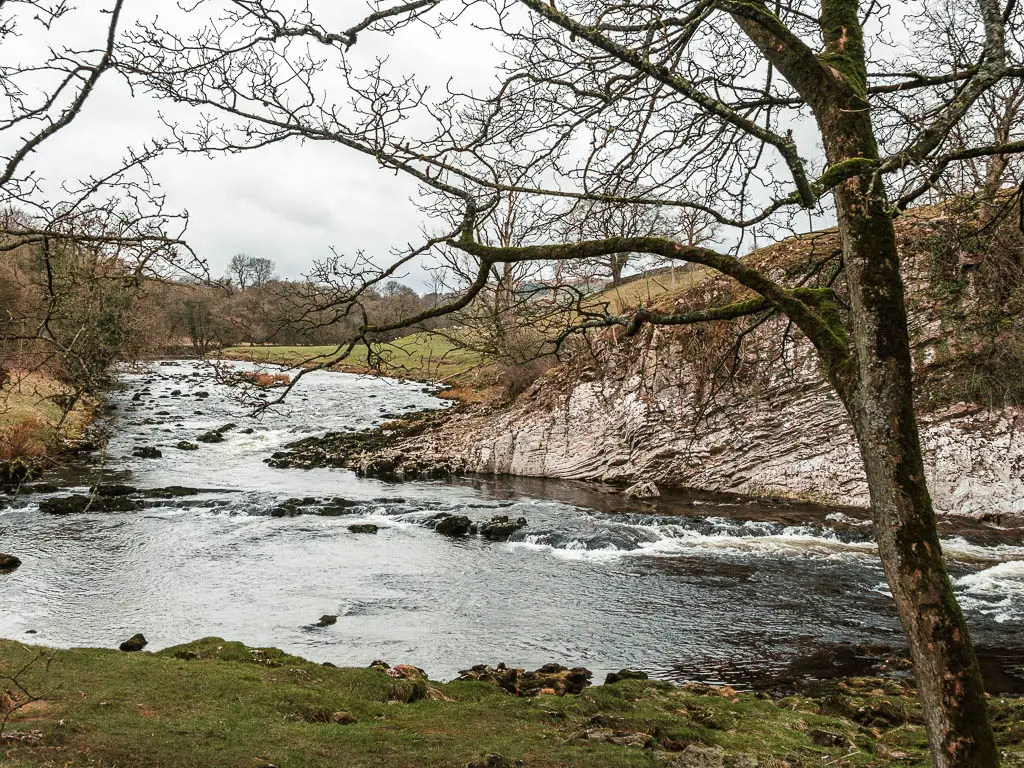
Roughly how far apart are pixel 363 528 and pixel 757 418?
478 inches

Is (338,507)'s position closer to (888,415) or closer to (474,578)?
(474,578)

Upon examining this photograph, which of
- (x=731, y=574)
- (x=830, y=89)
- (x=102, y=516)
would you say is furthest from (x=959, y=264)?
(x=102, y=516)

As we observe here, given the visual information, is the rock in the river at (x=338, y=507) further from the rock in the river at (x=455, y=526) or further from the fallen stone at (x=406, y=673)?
the fallen stone at (x=406, y=673)

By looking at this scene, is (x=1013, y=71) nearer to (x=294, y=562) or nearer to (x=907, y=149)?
(x=907, y=149)

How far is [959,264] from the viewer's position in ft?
65.6

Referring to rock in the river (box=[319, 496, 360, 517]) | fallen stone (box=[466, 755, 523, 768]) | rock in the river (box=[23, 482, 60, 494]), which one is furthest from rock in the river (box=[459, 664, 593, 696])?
rock in the river (box=[23, 482, 60, 494])

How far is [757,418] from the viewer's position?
877 inches

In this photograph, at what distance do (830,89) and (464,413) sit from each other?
26.1 m

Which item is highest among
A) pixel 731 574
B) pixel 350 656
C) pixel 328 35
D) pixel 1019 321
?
pixel 1019 321

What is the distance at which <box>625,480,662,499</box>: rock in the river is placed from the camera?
71.6ft

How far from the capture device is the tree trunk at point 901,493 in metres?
4.18

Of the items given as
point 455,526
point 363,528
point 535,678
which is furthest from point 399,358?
point 363,528

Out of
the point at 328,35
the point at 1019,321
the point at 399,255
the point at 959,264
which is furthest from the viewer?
the point at 959,264

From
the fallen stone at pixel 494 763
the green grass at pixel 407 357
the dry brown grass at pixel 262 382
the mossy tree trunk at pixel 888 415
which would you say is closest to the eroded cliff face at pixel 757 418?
the green grass at pixel 407 357
